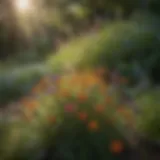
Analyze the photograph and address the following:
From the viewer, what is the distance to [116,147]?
3967 mm

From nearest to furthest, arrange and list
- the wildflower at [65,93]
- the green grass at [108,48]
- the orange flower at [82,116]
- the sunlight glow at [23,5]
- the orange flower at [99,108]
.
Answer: the orange flower at [82,116] < the orange flower at [99,108] < the wildflower at [65,93] < the green grass at [108,48] < the sunlight glow at [23,5]

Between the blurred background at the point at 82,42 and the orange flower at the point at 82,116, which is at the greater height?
the orange flower at the point at 82,116

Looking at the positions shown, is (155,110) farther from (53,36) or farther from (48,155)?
(53,36)

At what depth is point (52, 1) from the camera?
344 inches

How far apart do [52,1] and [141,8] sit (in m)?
1.48

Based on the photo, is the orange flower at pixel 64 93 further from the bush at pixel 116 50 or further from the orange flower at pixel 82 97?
the bush at pixel 116 50

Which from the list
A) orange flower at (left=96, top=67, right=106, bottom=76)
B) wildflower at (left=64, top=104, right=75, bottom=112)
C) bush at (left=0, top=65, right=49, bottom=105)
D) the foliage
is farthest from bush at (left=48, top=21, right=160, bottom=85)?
wildflower at (left=64, top=104, right=75, bottom=112)

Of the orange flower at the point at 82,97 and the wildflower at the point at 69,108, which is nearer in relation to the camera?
the wildflower at the point at 69,108

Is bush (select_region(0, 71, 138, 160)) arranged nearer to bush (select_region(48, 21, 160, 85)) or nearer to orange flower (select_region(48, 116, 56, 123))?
orange flower (select_region(48, 116, 56, 123))

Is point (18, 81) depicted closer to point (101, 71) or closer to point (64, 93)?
point (101, 71)

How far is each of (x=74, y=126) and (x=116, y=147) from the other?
358 mm

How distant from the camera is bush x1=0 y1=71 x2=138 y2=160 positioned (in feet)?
12.9

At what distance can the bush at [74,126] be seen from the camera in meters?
3.95

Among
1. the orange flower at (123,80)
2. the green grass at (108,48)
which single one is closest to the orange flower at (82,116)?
the orange flower at (123,80)
